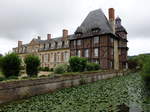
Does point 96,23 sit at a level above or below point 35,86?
above

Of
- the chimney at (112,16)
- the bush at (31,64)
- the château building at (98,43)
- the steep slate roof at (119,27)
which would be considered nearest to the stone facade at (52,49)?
the château building at (98,43)

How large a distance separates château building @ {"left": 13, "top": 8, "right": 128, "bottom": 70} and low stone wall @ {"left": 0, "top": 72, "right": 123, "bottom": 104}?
12746mm

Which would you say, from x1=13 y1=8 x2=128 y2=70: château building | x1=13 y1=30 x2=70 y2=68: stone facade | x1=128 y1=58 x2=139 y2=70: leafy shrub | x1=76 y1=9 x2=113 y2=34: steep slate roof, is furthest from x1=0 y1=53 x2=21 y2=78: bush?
x1=128 y1=58 x2=139 y2=70: leafy shrub

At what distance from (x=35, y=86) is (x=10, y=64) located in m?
3.56

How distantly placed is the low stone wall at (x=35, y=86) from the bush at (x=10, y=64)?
3219 mm

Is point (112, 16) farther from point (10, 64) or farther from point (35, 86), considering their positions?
point (35, 86)

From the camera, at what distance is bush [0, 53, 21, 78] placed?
12.3 meters

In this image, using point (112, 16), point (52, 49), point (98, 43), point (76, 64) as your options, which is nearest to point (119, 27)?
point (112, 16)

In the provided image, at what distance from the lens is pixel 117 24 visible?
35.1 metres

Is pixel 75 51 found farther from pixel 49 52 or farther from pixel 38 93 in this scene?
pixel 38 93

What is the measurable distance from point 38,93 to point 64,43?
27.9 metres

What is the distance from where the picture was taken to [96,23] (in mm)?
30391

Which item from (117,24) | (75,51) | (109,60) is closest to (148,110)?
(109,60)

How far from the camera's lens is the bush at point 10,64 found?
12.3 metres
